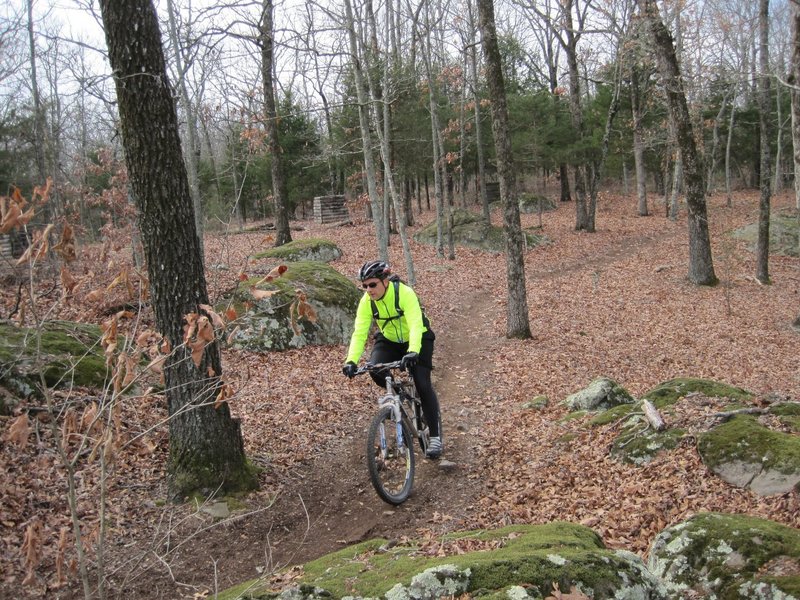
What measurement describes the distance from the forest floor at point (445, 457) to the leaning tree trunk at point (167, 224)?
335 millimetres

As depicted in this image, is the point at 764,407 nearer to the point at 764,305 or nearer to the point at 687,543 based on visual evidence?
the point at 687,543

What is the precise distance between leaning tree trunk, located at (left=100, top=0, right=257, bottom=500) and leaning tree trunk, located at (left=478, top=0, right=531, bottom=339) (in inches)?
292

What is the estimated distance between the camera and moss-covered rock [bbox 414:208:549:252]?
24672 millimetres

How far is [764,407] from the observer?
5969mm

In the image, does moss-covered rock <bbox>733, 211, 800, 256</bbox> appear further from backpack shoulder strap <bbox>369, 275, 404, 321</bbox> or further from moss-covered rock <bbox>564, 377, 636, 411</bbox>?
backpack shoulder strap <bbox>369, 275, 404, 321</bbox>

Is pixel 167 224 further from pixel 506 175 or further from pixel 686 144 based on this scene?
pixel 686 144

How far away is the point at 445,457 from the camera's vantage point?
716cm

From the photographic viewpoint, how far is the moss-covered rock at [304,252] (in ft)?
60.1

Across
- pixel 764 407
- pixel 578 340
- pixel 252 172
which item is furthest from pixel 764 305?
pixel 252 172

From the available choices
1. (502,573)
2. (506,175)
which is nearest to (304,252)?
(506,175)

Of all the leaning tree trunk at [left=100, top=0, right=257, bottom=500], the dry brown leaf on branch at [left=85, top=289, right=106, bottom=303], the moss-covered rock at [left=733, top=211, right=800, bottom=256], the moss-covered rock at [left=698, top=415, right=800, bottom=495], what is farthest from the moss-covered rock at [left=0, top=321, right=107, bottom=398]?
the moss-covered rock at [left=733, top=211, right=800, bottom=256]

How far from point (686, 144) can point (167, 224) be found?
15.3 meters

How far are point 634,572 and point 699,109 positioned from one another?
107ft

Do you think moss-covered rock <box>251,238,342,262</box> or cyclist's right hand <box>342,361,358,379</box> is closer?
cyclist's right hand <box>342,361,358,379</box>
